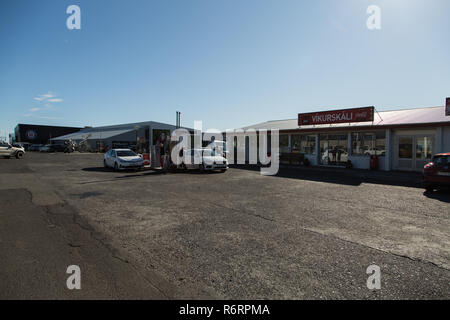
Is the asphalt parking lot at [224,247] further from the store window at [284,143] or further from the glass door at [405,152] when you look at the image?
the store window at [284,143]

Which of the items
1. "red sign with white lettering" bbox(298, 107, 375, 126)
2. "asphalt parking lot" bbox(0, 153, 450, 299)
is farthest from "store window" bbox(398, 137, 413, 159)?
"asphalt parking lot" bbox(0, 153, 450, 299)

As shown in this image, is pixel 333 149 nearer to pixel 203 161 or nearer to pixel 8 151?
pixel 203 161

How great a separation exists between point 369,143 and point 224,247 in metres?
17.5

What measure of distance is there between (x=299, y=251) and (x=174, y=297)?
225 cm

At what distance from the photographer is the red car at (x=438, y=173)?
990cm

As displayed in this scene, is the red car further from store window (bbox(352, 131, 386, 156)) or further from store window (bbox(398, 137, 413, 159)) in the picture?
store window (bbox(352, 131, 386, 156))

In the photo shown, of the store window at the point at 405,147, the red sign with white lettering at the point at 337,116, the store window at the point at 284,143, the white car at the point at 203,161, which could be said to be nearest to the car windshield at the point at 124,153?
the white car at the point at 203,161

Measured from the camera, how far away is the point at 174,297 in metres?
3.10

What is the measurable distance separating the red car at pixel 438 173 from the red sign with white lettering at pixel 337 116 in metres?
8.68

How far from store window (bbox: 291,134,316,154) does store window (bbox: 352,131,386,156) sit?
3.38 meters

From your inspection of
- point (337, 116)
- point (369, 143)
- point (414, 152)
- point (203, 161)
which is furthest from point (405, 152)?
point (203, 161)

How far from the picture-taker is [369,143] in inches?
739

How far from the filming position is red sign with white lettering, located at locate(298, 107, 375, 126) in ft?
61.3

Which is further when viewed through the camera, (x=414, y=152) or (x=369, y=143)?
(x=369, y=143)
